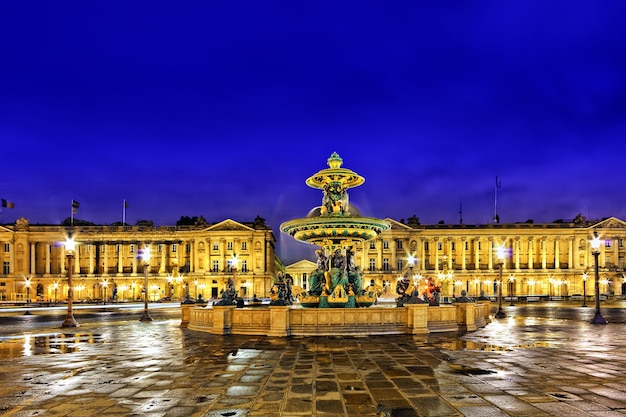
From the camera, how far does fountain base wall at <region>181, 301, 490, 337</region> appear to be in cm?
1767

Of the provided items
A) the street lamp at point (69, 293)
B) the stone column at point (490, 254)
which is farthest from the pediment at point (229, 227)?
the street lamp at point (69, 293)

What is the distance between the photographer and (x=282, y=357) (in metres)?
13.0

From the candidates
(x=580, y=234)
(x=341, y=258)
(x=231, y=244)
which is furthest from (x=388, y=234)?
(x=341, y=258)

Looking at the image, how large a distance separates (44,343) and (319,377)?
11.6 m

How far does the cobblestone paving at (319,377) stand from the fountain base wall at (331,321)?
0.96m

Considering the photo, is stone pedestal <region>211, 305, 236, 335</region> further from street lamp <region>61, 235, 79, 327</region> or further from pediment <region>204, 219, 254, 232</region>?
pediment <region>204, 219, 254, 232</region>

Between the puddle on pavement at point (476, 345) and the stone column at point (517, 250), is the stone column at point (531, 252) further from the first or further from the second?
the puddle on pavement at point (476, 345)

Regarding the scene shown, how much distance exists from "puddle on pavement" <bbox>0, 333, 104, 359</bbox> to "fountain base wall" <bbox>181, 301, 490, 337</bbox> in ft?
14.8

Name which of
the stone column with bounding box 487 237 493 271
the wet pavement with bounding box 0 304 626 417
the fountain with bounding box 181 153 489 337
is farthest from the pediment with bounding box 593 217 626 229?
the wet pavement with bounding box 0 304 626 417

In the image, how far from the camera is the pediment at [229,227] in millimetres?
96188

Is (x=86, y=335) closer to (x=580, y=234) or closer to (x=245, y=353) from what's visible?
(x=245, y=353)

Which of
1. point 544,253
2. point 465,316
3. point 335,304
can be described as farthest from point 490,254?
point 335,304

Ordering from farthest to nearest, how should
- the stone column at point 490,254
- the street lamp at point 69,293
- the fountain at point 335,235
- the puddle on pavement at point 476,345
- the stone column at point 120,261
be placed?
the stone column at point 490,254 < the stone column at point 120,261 < the street lamp at point 69,293 < the fountain at point 335,235 < the puddle on pavement at point 476,345

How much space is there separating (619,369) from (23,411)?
11342 mm
